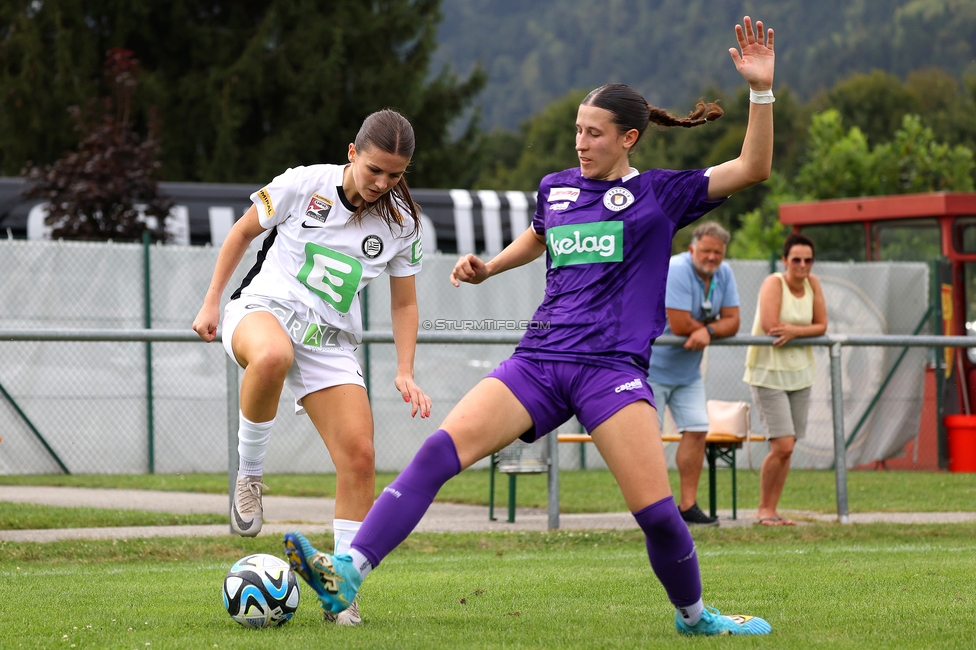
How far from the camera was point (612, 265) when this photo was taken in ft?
14.6

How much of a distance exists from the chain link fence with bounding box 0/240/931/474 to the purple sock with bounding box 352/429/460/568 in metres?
8.63

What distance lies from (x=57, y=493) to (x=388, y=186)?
23.5ft

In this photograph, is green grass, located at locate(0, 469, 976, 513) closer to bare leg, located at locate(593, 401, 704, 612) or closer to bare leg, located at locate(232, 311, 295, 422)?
bare leg, located at locate(232, 311, 295, 422)

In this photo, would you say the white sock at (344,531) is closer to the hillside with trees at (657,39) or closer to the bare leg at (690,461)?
the bare leg at (690,461)

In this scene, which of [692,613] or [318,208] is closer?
[692,613]

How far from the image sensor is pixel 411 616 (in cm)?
510

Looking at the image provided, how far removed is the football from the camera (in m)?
4.73

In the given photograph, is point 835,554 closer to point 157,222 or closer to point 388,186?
point 388,186

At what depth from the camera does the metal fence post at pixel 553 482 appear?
342 inches

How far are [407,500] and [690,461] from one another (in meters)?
4.92

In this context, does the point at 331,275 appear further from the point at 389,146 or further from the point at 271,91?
the point at 271,91

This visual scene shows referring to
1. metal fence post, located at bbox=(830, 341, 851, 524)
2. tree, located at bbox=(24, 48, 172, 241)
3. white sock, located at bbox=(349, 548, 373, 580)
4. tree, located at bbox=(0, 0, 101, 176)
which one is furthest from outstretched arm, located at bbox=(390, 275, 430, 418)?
tree, located at bbox=(0, 0, 101, 176)

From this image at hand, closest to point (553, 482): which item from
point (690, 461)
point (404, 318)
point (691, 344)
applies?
point (690, 461)

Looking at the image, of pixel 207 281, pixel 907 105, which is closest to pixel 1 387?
pixel 207 281
